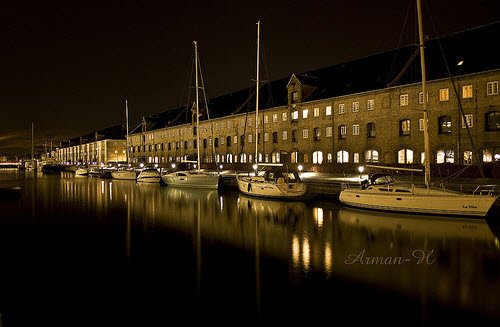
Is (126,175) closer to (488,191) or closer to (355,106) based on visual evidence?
(355,106)

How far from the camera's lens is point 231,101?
74875 mm

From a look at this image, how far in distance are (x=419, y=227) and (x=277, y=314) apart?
13.1 metres

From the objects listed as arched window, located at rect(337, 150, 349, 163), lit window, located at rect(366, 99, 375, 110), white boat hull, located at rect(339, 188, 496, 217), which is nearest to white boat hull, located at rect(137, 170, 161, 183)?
arched window, located at rect(337, 150, 349, 163)

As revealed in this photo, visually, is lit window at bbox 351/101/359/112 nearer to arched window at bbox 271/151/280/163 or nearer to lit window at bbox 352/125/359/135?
lit window at bbox 352/125/359/135

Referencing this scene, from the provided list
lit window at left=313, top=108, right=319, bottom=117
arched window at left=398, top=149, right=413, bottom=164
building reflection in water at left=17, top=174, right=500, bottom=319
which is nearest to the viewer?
building reflection in water at left=17, top=174, right=500, bottom=319

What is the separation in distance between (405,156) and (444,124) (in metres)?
4.95

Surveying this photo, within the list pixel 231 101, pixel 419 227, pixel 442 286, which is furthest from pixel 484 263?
pixel 231 101

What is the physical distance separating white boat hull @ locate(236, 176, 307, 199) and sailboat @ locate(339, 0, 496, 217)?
516cm

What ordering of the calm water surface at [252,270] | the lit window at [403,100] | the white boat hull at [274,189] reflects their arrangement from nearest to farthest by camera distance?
1. the calm water surface at [252,270]
2. the white boat hull at [274,189]
3. the lit window at [403,100]

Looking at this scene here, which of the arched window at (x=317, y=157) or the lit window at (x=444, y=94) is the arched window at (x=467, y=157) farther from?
the arched window at (x=317, y=157)

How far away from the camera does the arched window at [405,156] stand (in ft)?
135

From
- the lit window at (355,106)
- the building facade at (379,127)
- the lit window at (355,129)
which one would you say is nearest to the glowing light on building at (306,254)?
the building facade at (379,127)

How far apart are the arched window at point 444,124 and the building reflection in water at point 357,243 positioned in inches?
646

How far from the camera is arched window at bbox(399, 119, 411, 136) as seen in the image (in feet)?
137
